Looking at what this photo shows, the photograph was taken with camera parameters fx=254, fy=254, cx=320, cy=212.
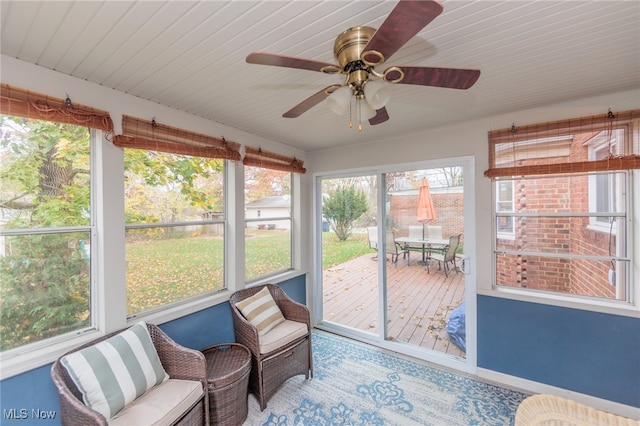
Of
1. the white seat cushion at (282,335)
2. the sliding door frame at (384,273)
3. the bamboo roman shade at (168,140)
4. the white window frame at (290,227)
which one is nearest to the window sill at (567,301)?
the sliding door frame at (384,273)

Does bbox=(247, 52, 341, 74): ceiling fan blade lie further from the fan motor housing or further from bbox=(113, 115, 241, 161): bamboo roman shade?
bbox=(113, 115, 241, 161): bamboo roman shade

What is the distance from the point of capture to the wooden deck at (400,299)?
280 cm

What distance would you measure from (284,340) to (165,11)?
7.71ft

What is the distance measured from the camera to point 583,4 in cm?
111

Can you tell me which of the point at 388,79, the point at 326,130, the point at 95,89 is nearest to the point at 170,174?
the point at 95,89

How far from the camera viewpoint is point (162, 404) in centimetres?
149

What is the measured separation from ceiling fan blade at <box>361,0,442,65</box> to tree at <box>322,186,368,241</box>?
246 cm

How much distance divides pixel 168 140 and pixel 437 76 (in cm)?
204

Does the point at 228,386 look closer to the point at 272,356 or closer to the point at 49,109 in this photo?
the point at 272,356

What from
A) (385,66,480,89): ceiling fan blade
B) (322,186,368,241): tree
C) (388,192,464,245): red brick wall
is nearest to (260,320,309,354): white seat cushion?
(322,186,368,241): tree

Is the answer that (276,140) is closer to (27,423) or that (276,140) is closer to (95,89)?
(95,89)

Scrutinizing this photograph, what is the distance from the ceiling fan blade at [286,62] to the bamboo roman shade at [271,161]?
180 centimetres

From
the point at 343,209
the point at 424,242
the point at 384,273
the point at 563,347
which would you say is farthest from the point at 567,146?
the point at 343,209

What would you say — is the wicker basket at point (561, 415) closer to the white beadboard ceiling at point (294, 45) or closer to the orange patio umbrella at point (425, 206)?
the orange patio umbrella at point (425, 206)
